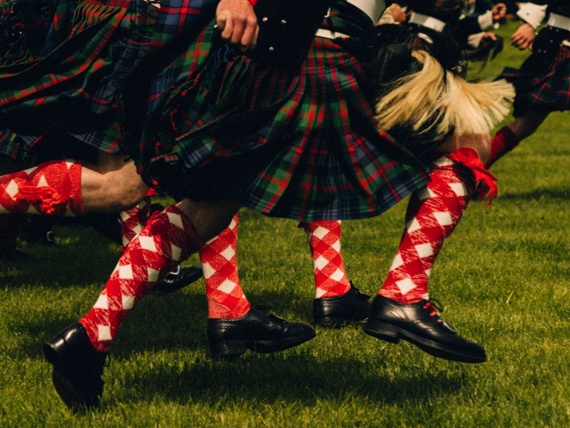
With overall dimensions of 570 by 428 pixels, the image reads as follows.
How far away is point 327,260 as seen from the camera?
4.33 m

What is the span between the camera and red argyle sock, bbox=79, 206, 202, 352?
2.98m

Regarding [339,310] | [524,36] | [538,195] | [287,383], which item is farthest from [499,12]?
[287,383]

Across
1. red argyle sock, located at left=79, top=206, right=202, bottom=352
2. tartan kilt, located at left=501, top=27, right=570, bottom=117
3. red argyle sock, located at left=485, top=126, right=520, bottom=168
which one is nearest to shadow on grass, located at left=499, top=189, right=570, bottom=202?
red argyle sock, located at left=485, top=126, right=520, bottom=168

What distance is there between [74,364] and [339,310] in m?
1.52

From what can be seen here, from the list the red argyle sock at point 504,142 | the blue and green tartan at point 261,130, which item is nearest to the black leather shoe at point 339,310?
the blue and green tartan at point 261,130

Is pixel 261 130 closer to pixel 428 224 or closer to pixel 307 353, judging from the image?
pixel 428 224

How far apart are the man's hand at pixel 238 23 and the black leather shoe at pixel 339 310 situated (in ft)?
5.68

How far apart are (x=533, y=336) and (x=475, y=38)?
440cm

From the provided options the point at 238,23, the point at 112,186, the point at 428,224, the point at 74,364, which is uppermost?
the point at 238,23

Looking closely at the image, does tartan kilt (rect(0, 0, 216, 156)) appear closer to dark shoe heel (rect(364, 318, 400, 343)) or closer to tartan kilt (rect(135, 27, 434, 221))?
tartan kilt (rect(135, 27, 434, 221))

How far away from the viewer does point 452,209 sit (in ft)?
10.1

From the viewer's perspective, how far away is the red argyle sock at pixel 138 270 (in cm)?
298

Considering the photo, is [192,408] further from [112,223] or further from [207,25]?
[112,223]

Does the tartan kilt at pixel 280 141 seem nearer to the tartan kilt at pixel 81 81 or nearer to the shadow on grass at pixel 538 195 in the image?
the tartan kilt at pixel 81 81
